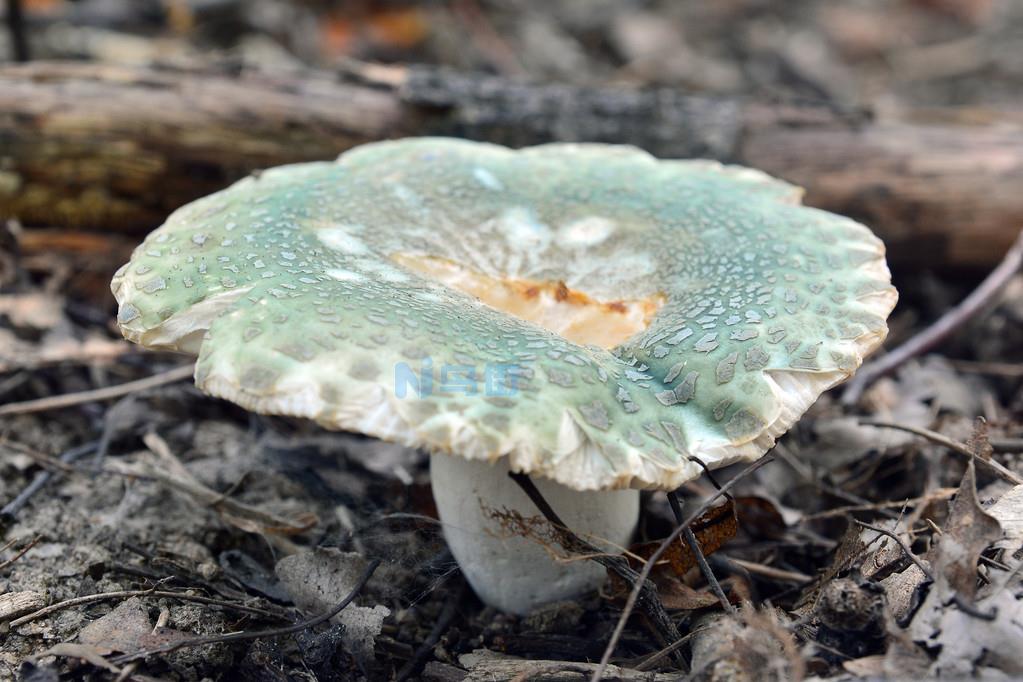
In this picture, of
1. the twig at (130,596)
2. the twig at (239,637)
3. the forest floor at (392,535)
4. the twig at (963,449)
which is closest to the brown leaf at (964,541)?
the forest floor at (392,535)

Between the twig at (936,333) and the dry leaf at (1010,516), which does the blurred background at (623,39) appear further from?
the dry leaf at (1010,516)

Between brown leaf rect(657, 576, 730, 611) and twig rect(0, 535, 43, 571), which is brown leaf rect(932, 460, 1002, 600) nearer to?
brown leaf rect(657, 576, 730, 611)

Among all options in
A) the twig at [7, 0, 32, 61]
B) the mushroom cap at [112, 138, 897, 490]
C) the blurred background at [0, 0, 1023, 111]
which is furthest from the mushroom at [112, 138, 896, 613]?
the blurred background at [0, 0, 1023, 111]

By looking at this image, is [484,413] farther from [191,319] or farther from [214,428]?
[214,428]

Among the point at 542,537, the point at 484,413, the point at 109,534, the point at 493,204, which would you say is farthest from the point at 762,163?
the point at 109,534

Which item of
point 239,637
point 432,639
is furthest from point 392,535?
point 239,637
